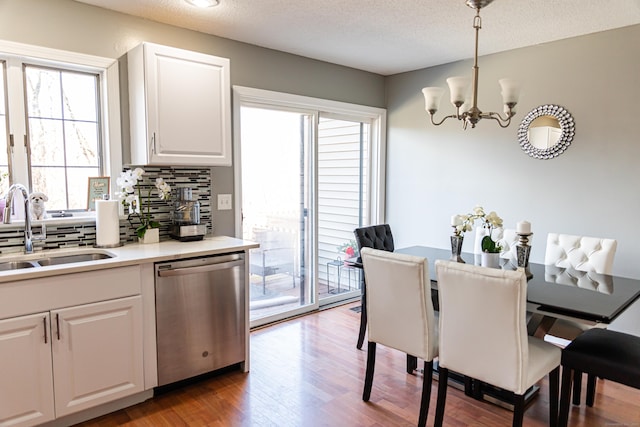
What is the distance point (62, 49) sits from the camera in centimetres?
266

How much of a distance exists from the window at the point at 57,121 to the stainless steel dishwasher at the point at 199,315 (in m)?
0.91

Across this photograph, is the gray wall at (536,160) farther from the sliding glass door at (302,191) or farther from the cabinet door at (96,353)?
the cabinet door at (96,353)

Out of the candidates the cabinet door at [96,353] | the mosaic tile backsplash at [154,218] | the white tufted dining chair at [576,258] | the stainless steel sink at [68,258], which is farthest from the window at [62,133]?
the white tufted dining chair at [576,258]

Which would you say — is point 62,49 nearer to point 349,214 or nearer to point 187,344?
point 187,344

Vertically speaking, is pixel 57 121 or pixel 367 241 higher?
pixel 57 121

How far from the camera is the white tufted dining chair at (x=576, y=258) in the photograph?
2.69 meters

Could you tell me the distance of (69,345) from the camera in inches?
88.1

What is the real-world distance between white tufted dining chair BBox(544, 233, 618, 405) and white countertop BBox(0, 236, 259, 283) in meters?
2.07

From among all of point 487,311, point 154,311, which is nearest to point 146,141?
point 154,311

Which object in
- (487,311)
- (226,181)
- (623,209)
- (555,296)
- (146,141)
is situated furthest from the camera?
(226,181)

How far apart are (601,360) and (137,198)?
2814mm

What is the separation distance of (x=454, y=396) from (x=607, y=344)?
2.97ft

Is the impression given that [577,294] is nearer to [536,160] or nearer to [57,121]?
[536,160]

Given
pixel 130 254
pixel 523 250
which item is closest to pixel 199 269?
pixel 130 254
